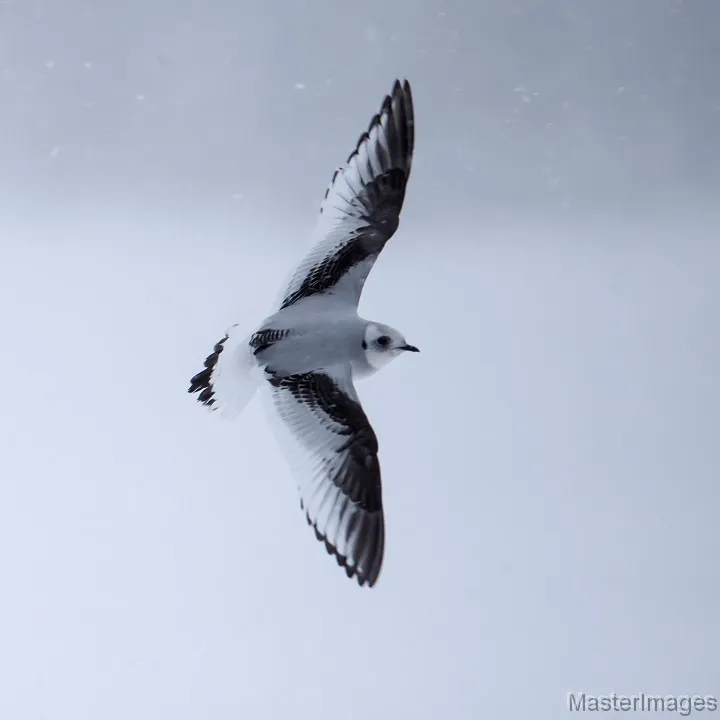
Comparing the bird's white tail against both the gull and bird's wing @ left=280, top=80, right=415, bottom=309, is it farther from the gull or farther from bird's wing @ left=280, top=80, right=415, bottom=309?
bird's wing @ left=280, top=80, right=415, bottom=309

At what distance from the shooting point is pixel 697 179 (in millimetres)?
1519

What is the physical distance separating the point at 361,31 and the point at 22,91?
1.88 feet

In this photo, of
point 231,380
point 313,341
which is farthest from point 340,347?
point 231,380

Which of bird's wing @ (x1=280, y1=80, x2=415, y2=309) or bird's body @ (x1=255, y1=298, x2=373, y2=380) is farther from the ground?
bird's wing @ (x1=280, y1=80, x2=415, y2=309)

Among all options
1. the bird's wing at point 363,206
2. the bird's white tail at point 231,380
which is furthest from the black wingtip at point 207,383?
the bird's wing at point 363,206

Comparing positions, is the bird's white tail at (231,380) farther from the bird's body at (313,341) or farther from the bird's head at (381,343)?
the bird's head at (381,343)

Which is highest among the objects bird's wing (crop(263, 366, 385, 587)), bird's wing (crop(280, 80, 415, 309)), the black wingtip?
bird's wing (crop(280, 80, 415, 309))

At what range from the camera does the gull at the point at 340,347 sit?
911mm

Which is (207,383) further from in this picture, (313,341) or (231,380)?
(313,341)

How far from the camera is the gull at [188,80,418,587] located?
911mm

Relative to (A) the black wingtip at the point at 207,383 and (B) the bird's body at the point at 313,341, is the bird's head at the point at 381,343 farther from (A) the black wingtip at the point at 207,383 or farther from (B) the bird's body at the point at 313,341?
(A) the black wingtip at the point at 207,383

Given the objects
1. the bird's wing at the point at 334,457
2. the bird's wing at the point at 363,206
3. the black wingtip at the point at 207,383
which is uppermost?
→ the bird's wing at the point at 363,206

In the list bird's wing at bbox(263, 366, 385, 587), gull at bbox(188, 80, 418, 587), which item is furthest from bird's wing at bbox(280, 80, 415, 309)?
bird's wing at bbox(263, 366, 385, 587)

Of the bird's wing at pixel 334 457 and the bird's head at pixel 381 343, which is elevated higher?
the bird's head at pixel 381 343
